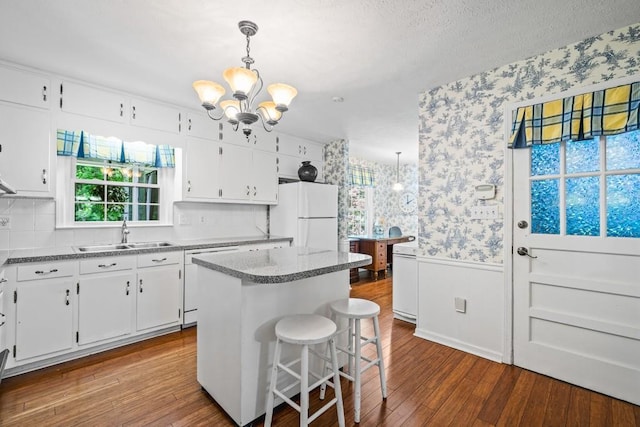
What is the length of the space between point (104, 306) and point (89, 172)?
1426 millimetres

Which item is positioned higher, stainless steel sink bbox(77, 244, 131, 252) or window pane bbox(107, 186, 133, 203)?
window pane bbox(107, 186, 133, 203)

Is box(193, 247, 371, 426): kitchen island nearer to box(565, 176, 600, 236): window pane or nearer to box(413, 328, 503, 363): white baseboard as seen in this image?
box(413, 328, 503, 363): white baseboard

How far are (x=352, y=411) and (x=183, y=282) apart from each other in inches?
83.9

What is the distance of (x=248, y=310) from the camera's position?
Result: 1672 mm

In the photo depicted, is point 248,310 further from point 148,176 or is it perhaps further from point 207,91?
point 148,176

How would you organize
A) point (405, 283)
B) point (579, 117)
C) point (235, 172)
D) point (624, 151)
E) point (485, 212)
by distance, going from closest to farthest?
point (624, 151)
point (579, 117)
point (485, 212)
point (405, 283)
point (235, 172)

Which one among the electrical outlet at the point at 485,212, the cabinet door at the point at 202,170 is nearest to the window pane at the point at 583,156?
the electrical outlet at the point at 485,212

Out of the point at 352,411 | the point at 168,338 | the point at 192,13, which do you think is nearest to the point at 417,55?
the point at 192,13

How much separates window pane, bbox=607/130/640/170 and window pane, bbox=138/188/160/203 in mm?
4207

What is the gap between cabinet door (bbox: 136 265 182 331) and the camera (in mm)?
2842

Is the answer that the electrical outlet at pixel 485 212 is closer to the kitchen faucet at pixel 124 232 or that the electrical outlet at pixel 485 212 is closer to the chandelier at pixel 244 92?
the chandelier at pixel 244 92

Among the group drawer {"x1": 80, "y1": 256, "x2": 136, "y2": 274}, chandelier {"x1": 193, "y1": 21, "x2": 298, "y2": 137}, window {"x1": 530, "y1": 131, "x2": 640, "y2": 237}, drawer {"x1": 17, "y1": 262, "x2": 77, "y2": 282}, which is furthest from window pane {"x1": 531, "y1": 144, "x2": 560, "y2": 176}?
drawer {"x1": 17, "y1": 262, "x2": 77, "y2": 282}

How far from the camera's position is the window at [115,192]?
307cm

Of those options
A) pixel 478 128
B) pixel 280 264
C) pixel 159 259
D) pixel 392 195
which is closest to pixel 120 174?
pixel 159 259
